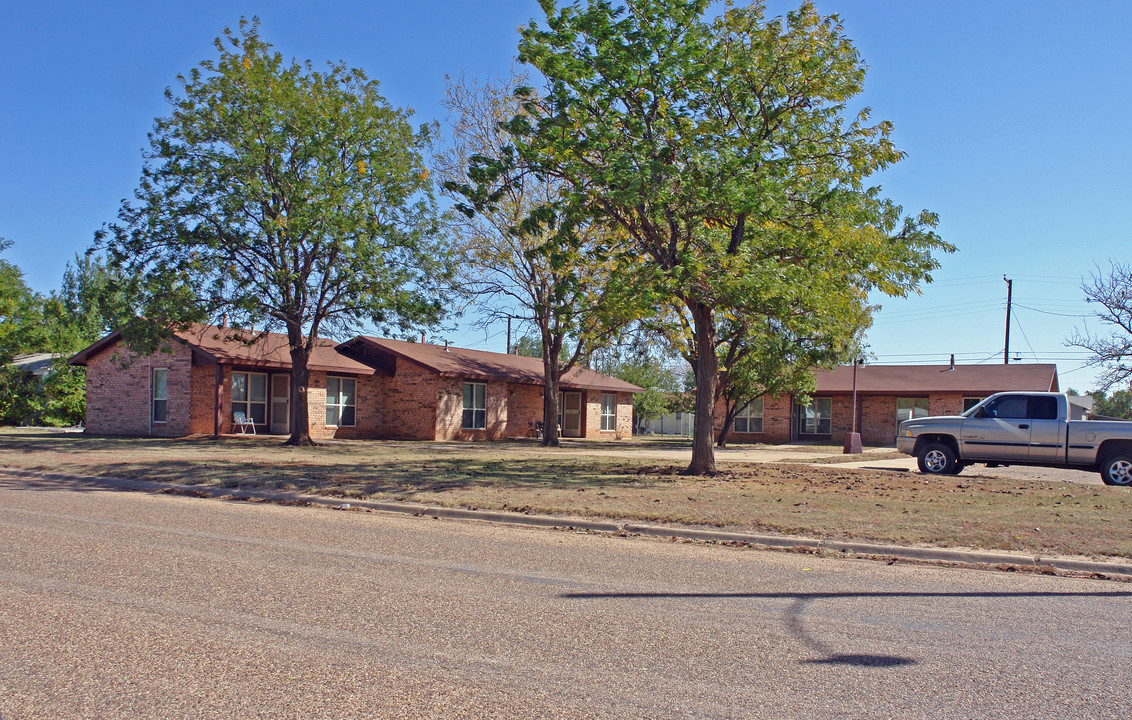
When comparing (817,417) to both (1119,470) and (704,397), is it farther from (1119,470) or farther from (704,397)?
(704,397)

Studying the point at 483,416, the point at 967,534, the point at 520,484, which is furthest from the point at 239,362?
the point at 967,534

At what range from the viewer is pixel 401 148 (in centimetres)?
2558

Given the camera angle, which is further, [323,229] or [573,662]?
[323,229]

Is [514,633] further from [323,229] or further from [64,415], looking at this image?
[64,415]

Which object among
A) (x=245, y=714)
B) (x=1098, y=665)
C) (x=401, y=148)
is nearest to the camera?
(x=245, y=714)

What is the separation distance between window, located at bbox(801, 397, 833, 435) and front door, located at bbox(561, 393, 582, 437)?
1082 centimetres

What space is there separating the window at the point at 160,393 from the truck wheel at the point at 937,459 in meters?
23.7

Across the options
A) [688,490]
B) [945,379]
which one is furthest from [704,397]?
[945,379]

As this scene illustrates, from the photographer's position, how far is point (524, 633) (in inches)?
221

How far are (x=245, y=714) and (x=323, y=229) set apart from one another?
20.7 m

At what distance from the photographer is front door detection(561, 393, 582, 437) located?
1603 inches

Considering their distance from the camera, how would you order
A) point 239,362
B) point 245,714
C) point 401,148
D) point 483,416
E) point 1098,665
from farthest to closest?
1. point 483,416
2. point 239,362
3. point 401,148
4. point 1098,665
5. point 245,714

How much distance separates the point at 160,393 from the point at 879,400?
29745mm

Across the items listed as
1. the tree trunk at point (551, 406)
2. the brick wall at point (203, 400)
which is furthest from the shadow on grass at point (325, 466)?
the tree trunk at point (551, 406)
